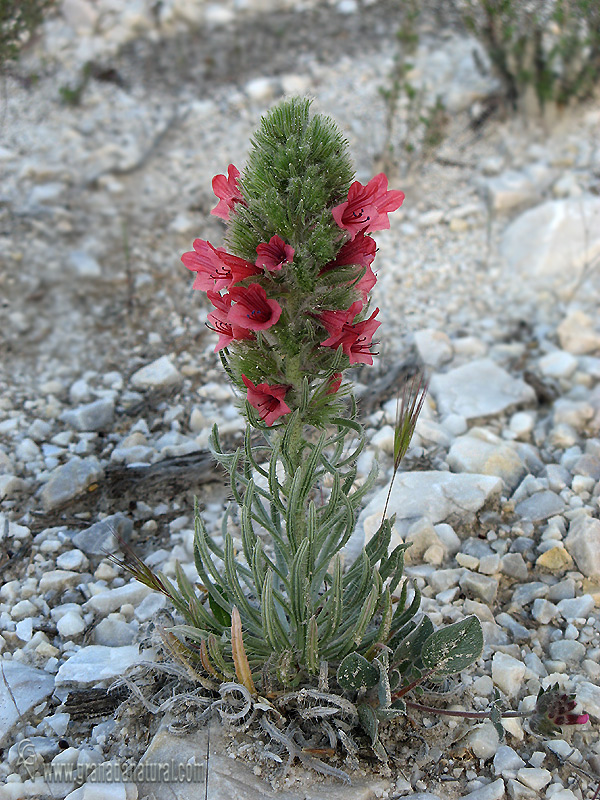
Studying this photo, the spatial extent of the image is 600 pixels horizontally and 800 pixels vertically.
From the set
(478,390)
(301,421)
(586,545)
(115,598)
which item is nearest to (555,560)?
(586,545)

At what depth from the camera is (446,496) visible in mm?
3760

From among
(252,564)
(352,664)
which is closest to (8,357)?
(252,564)

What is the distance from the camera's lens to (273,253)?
2.24 metres

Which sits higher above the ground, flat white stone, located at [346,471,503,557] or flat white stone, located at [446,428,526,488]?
flat white stone, located at [446,428,526,488]

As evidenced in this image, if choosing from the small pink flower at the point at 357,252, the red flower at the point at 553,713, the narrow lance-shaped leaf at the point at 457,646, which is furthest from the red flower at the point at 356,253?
the red flower at the point at 553,713

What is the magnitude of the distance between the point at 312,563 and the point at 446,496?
50.0 inches

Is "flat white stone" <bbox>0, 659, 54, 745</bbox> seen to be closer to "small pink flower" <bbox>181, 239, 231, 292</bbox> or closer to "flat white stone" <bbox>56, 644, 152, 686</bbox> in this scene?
"flat white stone" <bbox>56, 644, 152, 686</bbox>

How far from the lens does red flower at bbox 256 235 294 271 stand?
222 centimetres

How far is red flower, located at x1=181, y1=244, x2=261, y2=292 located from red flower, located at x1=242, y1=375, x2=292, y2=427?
1.00ft

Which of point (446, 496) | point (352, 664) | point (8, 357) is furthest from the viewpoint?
point (8, 357)

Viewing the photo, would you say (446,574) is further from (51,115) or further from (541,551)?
(51,115)

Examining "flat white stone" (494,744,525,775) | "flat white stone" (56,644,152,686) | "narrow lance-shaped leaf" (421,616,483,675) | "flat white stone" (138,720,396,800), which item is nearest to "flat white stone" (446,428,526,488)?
"narrow lance-shaped leaf" (421,616,483,675)

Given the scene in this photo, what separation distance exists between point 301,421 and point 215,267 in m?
0.57

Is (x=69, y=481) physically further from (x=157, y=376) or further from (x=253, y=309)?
(x=253, y=309)
